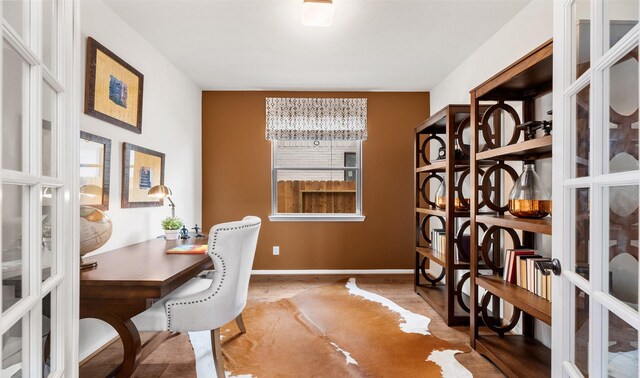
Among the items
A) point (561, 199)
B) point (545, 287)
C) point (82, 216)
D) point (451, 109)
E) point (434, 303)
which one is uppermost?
point (451, 109)

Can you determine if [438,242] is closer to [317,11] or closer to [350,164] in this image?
[350,164]

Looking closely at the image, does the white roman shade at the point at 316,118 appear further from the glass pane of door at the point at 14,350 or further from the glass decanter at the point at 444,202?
the glass pane of door at the point at 14,350

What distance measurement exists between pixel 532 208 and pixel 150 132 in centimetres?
303

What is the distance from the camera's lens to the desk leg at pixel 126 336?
1711 millimetres

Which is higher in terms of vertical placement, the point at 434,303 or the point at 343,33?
the point at 343,33

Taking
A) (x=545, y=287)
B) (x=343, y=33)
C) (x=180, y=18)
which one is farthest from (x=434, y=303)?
(x=180, y=18)

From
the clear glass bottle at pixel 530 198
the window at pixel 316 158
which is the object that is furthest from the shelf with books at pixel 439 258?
the window at pixel 316 158

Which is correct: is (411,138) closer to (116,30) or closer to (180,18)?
(180,18)

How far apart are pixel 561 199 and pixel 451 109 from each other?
1.86m

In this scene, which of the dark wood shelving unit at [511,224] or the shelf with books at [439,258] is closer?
the dark wood shelving unit at [511,224]

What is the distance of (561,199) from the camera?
3.87ft

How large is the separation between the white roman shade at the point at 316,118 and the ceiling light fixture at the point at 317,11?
6.89 feet

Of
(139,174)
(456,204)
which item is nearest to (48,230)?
(139,174)

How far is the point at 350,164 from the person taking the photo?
4648 mm
